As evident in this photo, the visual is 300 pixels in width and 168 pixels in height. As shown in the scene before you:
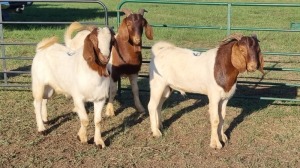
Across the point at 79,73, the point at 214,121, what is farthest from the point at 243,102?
the point at 79,73

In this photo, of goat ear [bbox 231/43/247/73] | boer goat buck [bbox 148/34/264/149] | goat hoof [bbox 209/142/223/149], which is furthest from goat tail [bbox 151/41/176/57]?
goat hoof [bbox 209/142/223/149]

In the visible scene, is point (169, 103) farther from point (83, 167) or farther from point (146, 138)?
point (83, 167)

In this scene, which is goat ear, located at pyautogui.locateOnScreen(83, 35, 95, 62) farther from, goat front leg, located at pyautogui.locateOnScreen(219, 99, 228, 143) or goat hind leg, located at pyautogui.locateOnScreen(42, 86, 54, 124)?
goat front leg, located at pyautogui.locateOnScreen(219, 99, 228, 143)

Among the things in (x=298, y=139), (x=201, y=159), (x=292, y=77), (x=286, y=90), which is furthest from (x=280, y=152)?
(x=292, y=77)

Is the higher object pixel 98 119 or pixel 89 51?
pixel 89 51

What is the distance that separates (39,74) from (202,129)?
2.44 meters

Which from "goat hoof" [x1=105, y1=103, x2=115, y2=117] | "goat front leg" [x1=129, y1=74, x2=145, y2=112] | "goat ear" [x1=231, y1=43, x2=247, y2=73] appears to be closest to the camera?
"goat ear" [x1=231, y1=43, x2=247, y2=73]

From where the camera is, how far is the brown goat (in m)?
6.69

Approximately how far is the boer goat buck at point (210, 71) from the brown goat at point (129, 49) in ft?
1.16

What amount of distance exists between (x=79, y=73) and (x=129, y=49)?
1501 mm

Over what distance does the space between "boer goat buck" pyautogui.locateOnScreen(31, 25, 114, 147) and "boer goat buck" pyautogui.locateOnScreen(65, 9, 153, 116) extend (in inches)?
33.9

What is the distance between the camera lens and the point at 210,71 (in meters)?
5.88

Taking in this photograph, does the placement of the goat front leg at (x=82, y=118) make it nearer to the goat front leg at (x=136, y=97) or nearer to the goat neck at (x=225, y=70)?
the goat front leg at (x=136, y=97)

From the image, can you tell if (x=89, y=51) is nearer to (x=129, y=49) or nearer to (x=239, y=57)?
(x=129, y=49)
